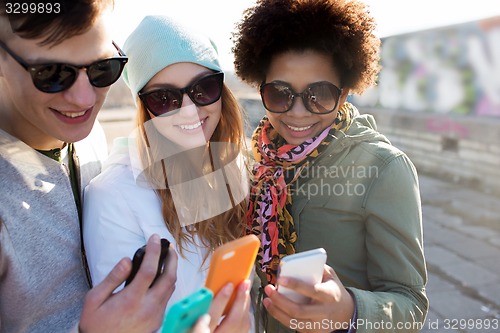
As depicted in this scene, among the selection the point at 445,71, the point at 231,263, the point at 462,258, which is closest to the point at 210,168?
the point at 231,263

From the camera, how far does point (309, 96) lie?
1.87m

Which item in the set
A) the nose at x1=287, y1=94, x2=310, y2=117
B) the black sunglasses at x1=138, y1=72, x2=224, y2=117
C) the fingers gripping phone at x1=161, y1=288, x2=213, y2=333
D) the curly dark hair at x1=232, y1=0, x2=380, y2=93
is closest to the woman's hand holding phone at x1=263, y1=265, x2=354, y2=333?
the fingers gripping phone at x1=161, y1=288, x2=213, y2=333

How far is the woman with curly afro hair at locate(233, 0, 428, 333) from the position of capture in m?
1.63

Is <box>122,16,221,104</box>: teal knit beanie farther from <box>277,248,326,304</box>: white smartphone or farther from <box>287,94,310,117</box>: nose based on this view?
<box>277,248,326,304</box>: white smartphone

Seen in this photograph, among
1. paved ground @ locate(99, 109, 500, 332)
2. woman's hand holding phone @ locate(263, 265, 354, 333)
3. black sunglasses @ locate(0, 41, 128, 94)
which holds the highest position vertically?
black sunglasses @ locate(0, 41, 128, 94)

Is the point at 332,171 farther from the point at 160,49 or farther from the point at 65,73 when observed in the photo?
the point at 65,73

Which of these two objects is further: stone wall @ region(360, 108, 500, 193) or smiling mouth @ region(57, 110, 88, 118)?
stone wall @ region(360, 108, 500, 193)

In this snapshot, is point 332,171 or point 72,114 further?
point 332,171

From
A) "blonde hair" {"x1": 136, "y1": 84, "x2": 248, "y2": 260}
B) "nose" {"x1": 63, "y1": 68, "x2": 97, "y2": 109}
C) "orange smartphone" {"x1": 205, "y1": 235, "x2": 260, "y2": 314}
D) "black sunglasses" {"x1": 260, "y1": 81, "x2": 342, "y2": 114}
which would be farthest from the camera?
"black sunglasses" {"x1": 260, "y1": 81, "x2": 342, "y2": 114}

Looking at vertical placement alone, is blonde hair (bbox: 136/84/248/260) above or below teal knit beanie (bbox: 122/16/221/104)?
below

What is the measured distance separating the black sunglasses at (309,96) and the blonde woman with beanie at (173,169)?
250mm

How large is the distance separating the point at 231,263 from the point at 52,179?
0.79 meters

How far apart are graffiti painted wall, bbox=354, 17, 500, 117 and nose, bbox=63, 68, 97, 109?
23.3 feet

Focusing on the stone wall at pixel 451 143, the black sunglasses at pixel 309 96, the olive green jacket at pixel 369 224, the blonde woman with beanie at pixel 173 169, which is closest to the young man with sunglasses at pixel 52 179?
the blonde woman with beanie at pixel 173 169
